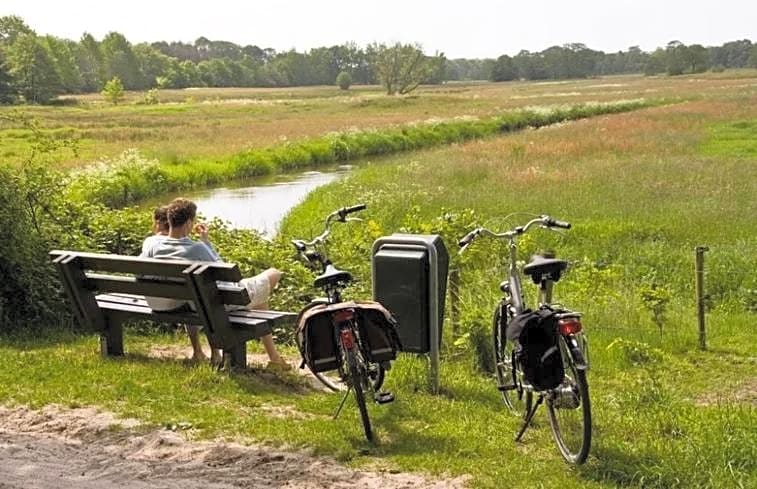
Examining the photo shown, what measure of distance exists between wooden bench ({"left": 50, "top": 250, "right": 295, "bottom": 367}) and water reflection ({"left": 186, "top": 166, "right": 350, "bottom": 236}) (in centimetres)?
1210

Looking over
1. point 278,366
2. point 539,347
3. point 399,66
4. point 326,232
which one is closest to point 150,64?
point 399,66

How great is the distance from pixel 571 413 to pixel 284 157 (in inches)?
1206

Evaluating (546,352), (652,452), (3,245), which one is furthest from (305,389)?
(3,245)

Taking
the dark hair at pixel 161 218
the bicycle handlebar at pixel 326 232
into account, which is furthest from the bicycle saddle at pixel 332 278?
the dark hair at pixel 161 218

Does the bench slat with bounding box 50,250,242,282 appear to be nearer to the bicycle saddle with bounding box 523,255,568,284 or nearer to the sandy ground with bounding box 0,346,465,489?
the sandy ground with bounding box 0,346,465,489

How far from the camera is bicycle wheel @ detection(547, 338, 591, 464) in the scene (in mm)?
4398

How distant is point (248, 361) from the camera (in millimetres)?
6859

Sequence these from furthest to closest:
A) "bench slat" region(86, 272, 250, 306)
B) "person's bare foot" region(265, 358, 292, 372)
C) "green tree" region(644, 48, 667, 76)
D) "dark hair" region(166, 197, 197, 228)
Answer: "green tree" region(644, 48, 667, 76), "dark hair" region(166, 197, 197, 228), "person's bare foot" region(265, 358, 292, 372), "bench slat" region(86, 272, 250, 306)

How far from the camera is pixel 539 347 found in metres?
4.79

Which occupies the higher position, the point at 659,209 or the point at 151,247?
the point at 151,247

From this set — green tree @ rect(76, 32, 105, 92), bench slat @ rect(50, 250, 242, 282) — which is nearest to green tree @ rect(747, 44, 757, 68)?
green tree @ rect(76, 32, 105, 92)

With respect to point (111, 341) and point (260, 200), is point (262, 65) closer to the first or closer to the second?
point (260, 200)

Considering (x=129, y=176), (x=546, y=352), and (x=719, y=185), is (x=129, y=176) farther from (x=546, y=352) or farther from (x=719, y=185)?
(x=546, y=352)

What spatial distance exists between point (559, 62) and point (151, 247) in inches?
7134
